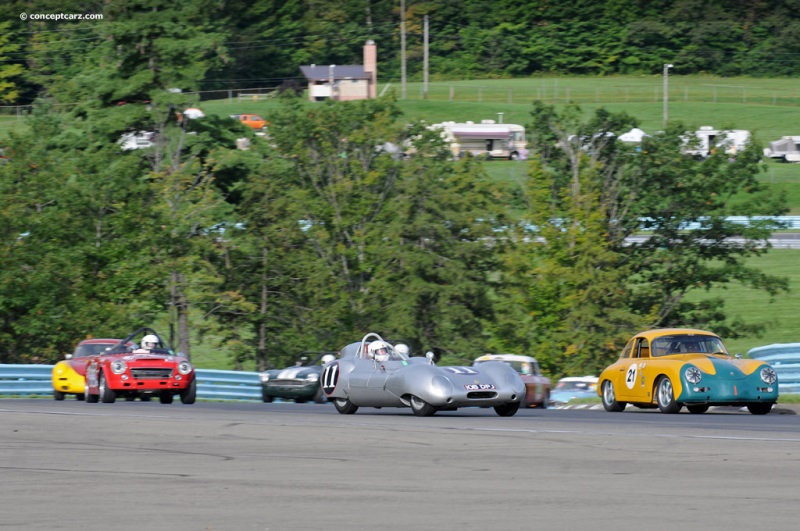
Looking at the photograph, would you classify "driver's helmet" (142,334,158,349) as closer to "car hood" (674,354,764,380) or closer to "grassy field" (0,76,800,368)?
"car hood" (674,354,764,380)

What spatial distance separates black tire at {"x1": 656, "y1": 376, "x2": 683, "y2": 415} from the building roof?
310 ft

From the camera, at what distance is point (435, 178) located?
146 feet

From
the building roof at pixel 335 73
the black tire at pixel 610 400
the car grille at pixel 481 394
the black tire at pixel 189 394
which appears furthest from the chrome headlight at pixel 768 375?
the building roof at pixel 335 73

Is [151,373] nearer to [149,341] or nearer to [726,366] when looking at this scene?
[149,341]

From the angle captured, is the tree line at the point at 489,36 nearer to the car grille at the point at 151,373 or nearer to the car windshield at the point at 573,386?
the car windshield at the point at 573,386

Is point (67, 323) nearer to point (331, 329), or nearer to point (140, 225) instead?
point (140, 225)

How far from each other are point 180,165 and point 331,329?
8.74 metres

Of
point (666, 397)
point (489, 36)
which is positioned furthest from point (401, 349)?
point (489, 36)

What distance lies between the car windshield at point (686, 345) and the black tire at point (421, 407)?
455 centimetres

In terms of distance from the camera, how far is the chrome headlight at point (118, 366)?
22.0 m

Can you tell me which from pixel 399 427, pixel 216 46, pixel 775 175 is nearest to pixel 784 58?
pixel 775 175

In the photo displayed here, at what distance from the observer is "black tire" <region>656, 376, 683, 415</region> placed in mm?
18797

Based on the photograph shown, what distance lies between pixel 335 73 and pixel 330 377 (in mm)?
95337

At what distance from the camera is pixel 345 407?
60.6ft
